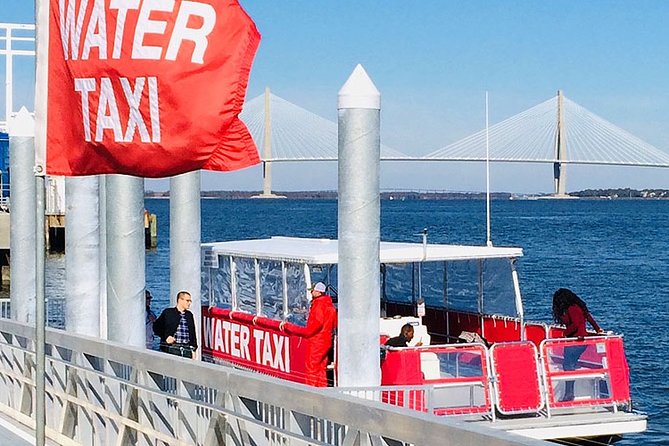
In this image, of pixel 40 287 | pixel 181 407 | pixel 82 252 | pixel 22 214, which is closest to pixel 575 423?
pixel 82 252

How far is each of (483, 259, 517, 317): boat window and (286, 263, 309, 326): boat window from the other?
2.81 m

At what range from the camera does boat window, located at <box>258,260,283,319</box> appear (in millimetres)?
15445

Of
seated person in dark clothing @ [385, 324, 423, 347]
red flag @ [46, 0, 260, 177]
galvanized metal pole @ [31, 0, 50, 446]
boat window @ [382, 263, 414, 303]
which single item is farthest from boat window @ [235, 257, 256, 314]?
galvanized metal pole @ [31, 0, 50, 446]

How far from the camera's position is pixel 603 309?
4294 centimetres

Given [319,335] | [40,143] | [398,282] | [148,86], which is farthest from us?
[398,282]

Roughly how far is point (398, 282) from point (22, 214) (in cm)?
538

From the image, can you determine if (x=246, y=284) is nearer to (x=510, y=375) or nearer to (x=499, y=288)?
(x=499, y=288)

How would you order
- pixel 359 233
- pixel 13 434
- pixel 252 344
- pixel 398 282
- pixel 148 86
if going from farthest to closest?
pixel 398 282 < pixel 252 344 < pixel 359 233 < pixel 13 434 < pixel 148 86

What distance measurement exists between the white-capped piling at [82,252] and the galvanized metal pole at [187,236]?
3187 mm

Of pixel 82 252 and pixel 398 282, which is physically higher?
pixel 82 252

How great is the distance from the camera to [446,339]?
673 inches

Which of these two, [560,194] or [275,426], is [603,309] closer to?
[275,426]

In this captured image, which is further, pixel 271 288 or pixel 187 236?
pixel 187 236

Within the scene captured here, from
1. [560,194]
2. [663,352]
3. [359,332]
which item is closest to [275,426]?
[359,332]
